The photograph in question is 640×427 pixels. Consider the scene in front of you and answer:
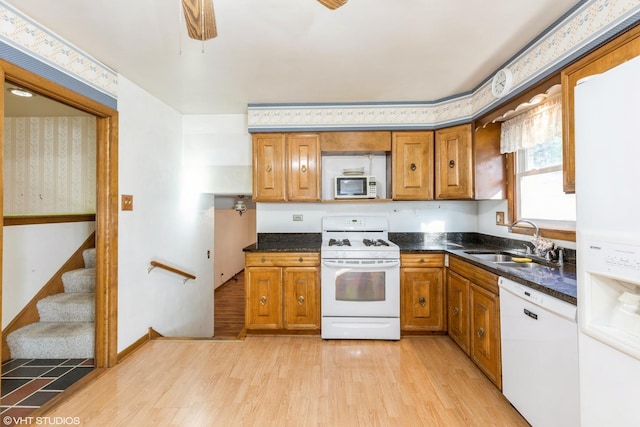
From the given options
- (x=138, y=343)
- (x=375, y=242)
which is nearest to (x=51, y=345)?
(x=138, y=343)

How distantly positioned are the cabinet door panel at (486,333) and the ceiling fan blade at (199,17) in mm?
2369

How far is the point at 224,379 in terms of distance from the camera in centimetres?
218

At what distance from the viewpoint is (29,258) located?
8.81 feet

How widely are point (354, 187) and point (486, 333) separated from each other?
181 centimetres

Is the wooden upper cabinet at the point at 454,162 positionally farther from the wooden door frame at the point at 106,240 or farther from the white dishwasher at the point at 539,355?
the wooden door frame at the point at 106,240

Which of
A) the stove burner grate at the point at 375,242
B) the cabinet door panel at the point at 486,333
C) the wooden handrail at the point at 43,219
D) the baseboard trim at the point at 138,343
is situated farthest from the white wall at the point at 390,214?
the wooden handrail at the point at 43,219

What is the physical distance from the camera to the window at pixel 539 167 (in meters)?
2.15

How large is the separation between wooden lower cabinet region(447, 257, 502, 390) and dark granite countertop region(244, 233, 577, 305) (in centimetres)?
12

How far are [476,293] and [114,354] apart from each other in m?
3.04

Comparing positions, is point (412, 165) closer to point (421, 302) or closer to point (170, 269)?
point (421, 302)

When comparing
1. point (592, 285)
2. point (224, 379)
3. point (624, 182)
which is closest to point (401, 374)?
point (224, 379)

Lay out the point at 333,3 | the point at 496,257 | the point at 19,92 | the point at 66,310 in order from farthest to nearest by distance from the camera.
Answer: the point at 66,310 → the point at 496,257 → the point at 19,92 → the point at 333,3

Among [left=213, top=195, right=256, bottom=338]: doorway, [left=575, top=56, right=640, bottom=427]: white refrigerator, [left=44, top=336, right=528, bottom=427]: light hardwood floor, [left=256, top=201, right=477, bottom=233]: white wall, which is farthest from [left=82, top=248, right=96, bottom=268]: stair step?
[left=575, top=56, right=640, bottom=427]: white refrigerator

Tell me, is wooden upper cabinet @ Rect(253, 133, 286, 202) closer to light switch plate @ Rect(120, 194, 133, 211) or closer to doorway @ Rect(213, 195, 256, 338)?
light switch plate @ Rect(120, 194, 133, 211)
